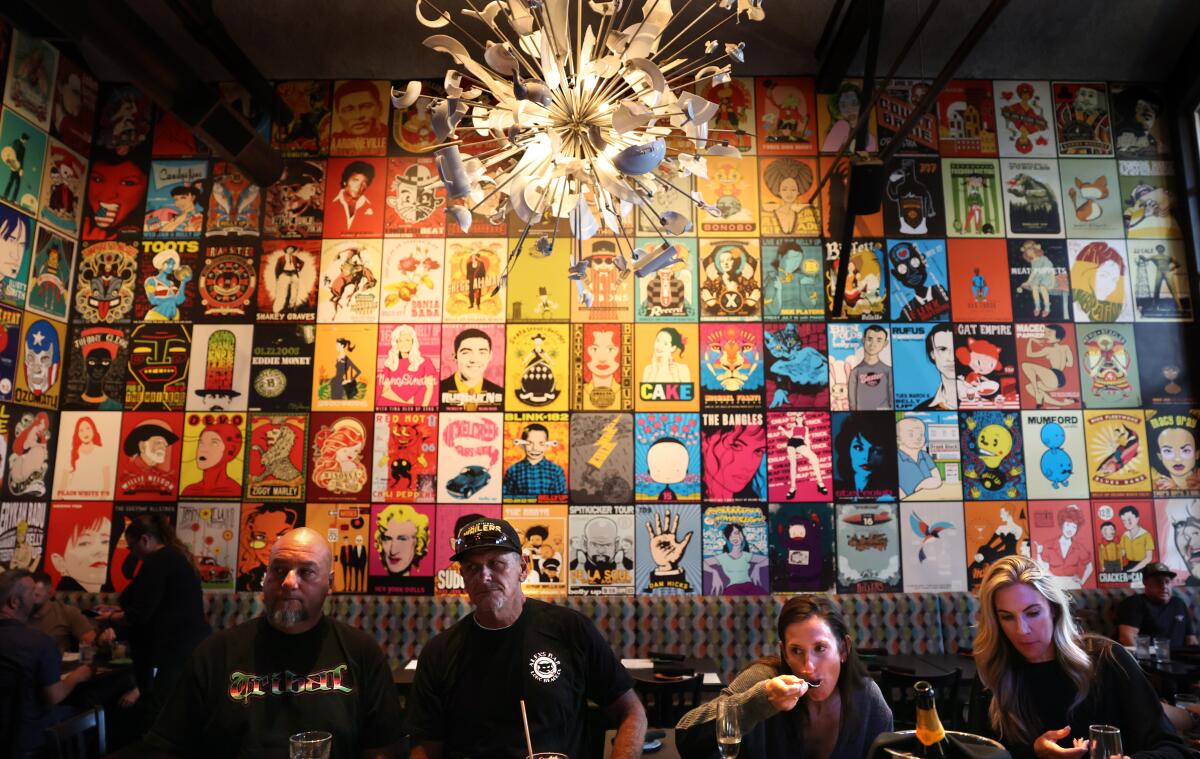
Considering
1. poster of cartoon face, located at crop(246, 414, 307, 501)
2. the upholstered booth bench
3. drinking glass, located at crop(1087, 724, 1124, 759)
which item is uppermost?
poster of cartoon face, located at crop(246, 414, 307, 501)

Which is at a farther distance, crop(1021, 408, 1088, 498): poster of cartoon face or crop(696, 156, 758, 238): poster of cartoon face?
crop(696, 156, 758, 238): poster of cartoon face

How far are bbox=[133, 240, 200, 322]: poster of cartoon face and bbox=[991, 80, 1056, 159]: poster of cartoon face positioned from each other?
769 cm

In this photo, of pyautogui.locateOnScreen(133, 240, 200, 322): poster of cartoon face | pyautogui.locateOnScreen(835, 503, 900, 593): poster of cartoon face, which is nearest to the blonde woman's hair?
pyautogui.locateOnScreen(835, 503, 900, 593): poster of cartoon face

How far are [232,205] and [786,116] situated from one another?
17.4ft

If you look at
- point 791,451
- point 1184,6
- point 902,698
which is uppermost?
point 1184,6

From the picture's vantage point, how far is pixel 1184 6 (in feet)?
24.8

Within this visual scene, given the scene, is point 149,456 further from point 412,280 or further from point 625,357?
point 625,357

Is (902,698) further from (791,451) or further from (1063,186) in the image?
(1063,186)

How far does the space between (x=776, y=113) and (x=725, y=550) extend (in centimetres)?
411

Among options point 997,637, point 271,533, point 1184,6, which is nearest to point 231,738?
point 997,637

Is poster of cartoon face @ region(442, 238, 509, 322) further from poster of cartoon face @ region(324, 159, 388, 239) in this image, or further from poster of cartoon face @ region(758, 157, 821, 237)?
poster of cartoon face @ region(758, 157, 821, 237)

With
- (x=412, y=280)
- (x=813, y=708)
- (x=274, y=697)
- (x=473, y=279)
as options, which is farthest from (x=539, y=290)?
(x=813, y=708)

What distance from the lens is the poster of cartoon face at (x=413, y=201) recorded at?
25.4ft

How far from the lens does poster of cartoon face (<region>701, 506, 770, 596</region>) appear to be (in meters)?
7.23
